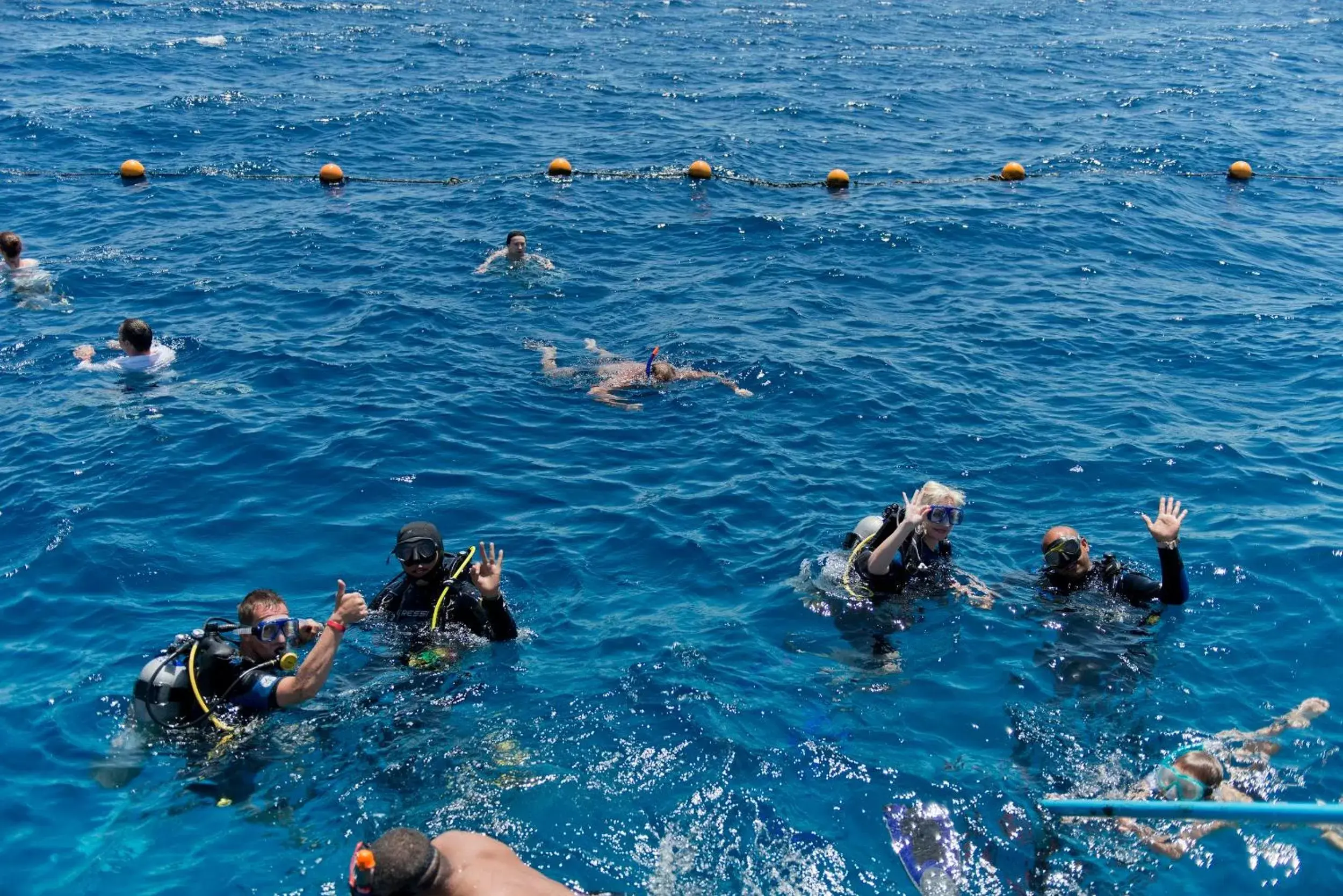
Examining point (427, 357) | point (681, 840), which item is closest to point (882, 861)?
point (681, 840)

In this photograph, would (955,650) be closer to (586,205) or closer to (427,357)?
(427,357)

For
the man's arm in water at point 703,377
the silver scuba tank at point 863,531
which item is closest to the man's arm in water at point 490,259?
the man's arm in water at point 703,377

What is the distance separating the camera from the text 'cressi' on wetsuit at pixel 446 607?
770 centimetres

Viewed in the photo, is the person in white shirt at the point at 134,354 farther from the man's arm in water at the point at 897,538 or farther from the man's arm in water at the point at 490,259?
the man's arm in water at the point at 897,538

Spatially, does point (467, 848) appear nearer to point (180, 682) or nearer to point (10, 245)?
point (180, 682)

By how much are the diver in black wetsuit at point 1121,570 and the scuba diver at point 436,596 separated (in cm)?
445

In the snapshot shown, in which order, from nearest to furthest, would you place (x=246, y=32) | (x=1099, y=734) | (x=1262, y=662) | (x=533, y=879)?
(x=533, y=879) → (x=1099, y=734) → (x=1262, y=662) → (x=246, y=32)

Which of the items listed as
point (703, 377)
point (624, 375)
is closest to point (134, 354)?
point (624, 375)

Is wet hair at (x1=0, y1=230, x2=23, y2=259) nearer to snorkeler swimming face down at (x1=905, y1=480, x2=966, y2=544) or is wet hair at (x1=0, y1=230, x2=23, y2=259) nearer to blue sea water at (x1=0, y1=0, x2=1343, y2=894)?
blue sea water at (x1=0, y1=0, x2=1343, y2=894)

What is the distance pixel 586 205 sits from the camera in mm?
19281

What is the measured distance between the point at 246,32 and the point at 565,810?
3371 centimetres

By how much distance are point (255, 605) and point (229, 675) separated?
493 millimetres

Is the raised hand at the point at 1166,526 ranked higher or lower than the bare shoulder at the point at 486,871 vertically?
higher

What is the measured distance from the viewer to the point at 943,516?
8.33 metres
